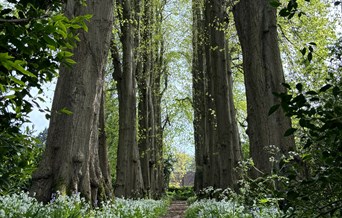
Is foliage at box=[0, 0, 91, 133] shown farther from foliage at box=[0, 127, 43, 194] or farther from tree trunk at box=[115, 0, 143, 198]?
tree trunk at box=[115, 0, 143, 198]

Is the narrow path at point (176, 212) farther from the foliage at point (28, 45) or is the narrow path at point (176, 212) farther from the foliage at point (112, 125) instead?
the foliage at point (28, 45)

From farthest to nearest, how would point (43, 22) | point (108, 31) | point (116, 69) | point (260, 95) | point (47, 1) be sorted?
point (116, 69)
point (108, 31)
point (260, 95)
point (47, 1)
point (43, 22)

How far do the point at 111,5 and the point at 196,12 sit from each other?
15.8 meters

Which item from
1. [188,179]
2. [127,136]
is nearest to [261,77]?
[127,136]

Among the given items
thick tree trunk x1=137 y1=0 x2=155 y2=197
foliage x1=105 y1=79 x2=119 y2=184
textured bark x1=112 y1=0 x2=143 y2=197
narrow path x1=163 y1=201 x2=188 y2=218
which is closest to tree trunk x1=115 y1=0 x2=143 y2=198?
textured bark x1=112 y1=0 x2=143 y2=197

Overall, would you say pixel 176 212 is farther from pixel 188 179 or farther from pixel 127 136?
pixel 188 179

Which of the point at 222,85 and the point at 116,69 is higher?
the point at 116,69

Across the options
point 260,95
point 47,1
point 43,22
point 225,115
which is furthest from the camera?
point 225,115

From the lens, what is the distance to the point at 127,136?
15594 mm

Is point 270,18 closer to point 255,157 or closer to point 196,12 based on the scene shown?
point 255,157

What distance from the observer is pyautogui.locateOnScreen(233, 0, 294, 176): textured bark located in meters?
6.03

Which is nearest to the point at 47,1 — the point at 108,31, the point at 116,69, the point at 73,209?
the point at 73,209

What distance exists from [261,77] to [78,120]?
10.8 ft

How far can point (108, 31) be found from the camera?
302 inches
